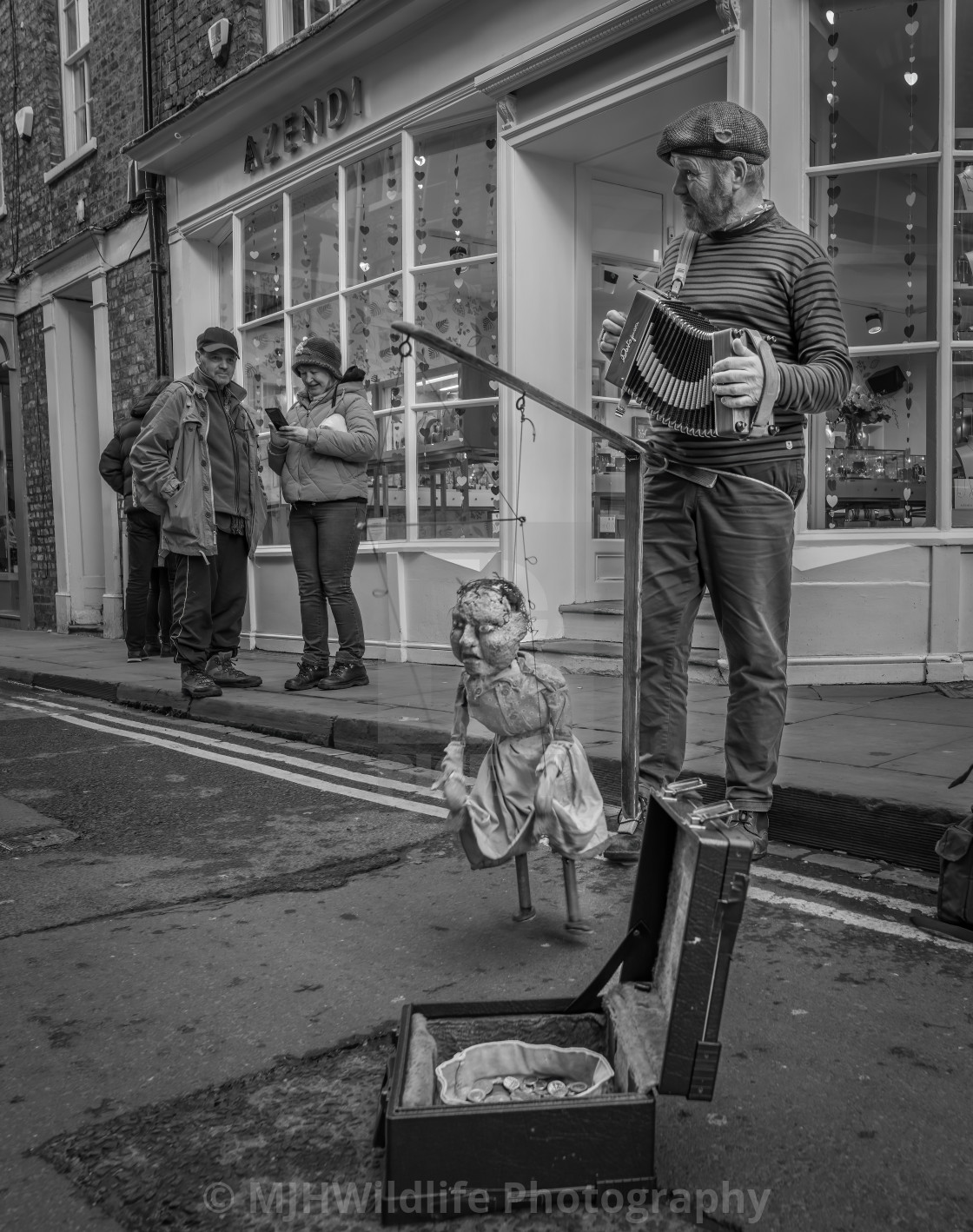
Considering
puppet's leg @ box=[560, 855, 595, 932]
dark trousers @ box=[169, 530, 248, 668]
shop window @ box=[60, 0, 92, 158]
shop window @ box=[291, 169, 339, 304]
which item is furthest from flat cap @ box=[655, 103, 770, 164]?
shop window @ box=[60, 0, 92, 158]

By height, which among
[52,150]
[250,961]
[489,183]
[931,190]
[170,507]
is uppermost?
[52,150]

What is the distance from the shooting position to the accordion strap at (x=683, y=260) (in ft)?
11.9

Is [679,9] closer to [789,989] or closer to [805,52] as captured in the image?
[805,52]

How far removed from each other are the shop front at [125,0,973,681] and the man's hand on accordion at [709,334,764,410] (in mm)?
771

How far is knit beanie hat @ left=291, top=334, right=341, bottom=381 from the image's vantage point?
273 inches

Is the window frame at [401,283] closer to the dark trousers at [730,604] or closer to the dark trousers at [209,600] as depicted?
the dark trousers at [209,600]

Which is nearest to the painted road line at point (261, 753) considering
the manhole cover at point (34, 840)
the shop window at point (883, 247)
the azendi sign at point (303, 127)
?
the manhole cover at point (34, 840)

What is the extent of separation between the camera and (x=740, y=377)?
3156 millimetres

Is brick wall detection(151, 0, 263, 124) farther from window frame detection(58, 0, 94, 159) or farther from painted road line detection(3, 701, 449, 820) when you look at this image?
painted road line detection(3, 701, 449, 820)

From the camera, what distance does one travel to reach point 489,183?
8.29m

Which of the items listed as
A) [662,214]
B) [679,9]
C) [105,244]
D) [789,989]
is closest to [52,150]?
[105,244]

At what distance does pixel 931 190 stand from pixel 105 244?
9612 mm

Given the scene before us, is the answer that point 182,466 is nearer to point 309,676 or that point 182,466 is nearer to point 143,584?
point 309,676

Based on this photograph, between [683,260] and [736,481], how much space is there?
2.46 feet
